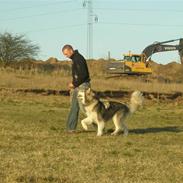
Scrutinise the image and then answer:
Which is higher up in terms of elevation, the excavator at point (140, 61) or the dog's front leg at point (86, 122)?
the excavator at point (140, 61)

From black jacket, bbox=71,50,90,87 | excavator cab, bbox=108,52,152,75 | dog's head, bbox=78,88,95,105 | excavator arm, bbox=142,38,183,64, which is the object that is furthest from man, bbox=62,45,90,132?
excavator cab, bbox=108,52,152,75

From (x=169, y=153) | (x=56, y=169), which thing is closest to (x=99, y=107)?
(x=169, y=153)

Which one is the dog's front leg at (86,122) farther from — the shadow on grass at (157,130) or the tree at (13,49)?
the tree at (13,49)

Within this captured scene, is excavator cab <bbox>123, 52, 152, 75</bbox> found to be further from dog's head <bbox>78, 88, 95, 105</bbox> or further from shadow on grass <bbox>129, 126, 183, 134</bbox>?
dog's head <bbox>78, 88, 95, 105</bbox>

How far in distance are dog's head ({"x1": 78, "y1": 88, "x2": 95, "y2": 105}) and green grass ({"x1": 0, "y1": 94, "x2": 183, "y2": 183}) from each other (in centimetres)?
79

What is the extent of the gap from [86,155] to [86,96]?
393cm

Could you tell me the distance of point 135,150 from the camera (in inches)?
475

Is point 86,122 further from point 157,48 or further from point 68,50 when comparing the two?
point 157,48

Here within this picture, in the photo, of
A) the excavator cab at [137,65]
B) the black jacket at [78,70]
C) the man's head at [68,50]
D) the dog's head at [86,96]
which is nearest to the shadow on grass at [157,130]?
the dog's head at [86,96]

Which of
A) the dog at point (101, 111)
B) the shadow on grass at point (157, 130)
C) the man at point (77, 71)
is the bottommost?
the shadow on grass at point (157, 130)

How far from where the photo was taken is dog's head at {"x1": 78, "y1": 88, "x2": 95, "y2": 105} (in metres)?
14.7

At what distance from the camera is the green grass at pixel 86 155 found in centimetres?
890

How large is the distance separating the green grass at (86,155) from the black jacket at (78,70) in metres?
1.28

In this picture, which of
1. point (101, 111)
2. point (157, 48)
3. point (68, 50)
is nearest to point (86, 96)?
point (101, 111)
